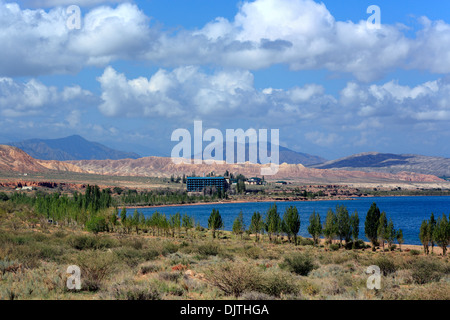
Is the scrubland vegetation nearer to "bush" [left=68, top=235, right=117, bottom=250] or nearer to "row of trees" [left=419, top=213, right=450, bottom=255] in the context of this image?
"bush" [left=68, top=235, right=117, bottom=250]

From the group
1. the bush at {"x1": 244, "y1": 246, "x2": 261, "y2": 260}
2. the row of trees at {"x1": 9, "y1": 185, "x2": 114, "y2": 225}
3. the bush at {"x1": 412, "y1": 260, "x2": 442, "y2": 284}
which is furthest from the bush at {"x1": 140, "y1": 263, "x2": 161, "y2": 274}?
the row of trees at {"x1": 9, "y1": 185, "x2": 114, "y2": 225}

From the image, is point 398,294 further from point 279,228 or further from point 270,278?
point 279,228

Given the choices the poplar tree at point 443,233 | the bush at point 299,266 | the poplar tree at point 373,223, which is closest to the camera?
the bush at point 299,266

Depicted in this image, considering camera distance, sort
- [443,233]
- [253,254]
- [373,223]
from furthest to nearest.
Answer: [373,223], [443,233], [253,254]

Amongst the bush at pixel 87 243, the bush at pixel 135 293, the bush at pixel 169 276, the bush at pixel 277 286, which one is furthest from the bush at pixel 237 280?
the bush at pixel 87 243

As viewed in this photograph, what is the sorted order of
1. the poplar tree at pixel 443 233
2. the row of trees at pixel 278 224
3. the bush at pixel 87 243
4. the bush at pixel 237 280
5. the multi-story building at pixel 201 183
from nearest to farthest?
the bush at pixel 237 280 → the bush at pixel 87 243 → the poplar tree at pixel 443 233 → the row of trees at pixel 278 224 → the multi-story building at pixel 201 183

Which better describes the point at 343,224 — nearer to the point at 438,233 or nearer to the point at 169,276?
the point at 438,233

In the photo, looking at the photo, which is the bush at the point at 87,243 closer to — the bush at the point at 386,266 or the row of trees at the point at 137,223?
the bush at the point at 386,266

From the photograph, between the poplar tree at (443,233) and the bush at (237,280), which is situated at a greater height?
the bush at (237,280)

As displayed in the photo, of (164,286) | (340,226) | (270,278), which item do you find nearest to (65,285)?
(164,286)

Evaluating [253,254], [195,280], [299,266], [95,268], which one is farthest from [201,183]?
[95,268]
